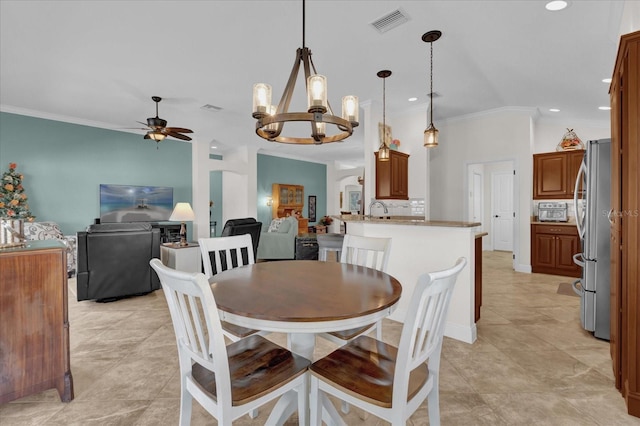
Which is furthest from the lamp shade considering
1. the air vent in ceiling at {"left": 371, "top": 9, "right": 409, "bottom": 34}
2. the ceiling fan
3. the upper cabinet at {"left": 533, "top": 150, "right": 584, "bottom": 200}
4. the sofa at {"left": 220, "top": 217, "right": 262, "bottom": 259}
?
the upper cabinet at {"left": 533, "top": 150, "right": 584, "bottom": 200}

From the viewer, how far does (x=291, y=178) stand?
33.1 ft

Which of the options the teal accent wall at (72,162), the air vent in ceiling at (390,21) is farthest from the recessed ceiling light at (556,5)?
the teal accent wall at (72,162)

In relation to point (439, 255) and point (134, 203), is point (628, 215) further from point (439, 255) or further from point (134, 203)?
point (134, 203)

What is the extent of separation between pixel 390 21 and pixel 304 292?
256cm

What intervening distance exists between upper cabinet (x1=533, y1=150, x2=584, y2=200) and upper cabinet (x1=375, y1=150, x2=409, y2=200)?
240 centimetres

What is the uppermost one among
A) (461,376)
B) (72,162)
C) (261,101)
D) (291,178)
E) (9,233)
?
(291,178)

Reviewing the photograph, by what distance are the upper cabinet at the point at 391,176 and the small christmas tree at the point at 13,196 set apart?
18.6 feet

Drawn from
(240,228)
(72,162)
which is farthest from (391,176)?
(72,162)

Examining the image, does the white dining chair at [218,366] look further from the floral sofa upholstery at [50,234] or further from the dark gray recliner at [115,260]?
the floral sofa upholstery at [50,234]

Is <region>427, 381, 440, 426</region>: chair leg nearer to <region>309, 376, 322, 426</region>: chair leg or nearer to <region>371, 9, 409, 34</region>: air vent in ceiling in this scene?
<region>309, 376, 322, 426</region>: chair leg

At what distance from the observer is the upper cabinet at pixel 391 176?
15.8 feet

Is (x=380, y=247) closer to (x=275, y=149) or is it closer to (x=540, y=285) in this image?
(x=540, y=285)

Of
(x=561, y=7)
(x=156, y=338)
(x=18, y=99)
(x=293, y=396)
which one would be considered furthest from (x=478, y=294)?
(x=18, y=99)

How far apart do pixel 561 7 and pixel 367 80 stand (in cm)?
205
